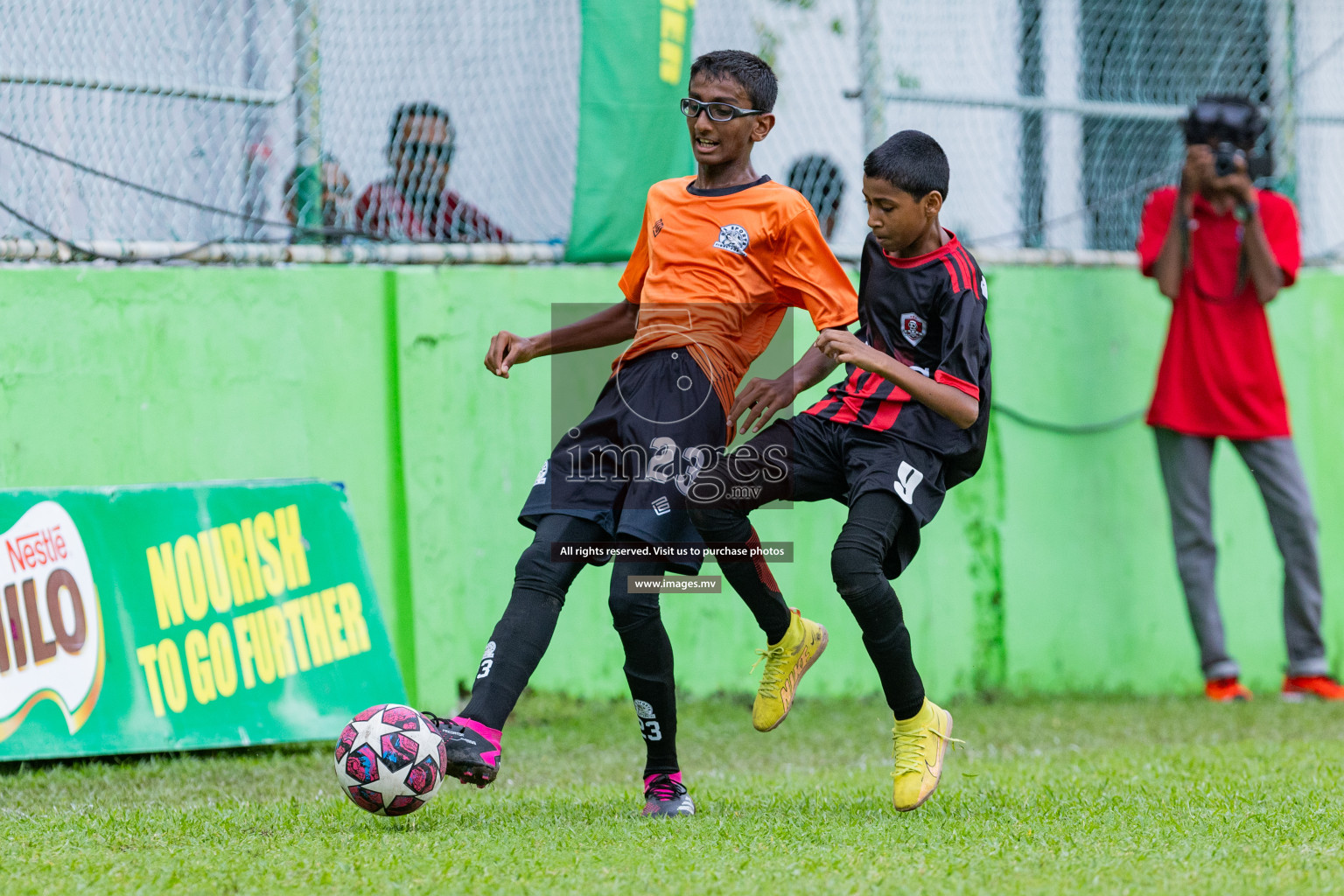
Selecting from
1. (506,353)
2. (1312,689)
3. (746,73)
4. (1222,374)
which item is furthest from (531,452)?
(1312,689)

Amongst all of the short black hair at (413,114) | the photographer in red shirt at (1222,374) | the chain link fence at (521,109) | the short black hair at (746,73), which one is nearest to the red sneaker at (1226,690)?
the photographer in red shirt at (1222,374)

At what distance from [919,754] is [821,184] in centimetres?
366

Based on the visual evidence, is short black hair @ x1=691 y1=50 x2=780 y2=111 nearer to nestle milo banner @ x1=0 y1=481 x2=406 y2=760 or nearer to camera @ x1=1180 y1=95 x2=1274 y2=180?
nestle milo banner @ x1=0 y1=481 x2=406 y2=760

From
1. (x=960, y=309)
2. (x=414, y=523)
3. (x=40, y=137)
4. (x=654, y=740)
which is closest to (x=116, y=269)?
(x=40, y=137)

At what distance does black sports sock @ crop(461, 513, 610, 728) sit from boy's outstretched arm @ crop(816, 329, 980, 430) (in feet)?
2.62

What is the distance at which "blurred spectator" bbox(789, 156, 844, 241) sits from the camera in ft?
23.0

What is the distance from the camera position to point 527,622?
3.97 metres

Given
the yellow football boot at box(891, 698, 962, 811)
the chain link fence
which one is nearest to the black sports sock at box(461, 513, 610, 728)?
the yellow football boot at box(891, 698, 962, 811)

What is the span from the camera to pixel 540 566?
4.01 meters

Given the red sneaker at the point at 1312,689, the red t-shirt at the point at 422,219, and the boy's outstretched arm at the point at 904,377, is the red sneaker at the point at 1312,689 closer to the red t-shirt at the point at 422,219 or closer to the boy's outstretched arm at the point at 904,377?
the boy's outstretched arm at the point at 904,377

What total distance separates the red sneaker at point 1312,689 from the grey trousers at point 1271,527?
29 mm

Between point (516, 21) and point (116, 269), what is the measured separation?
6.76ft

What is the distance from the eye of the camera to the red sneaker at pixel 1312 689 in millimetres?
7172

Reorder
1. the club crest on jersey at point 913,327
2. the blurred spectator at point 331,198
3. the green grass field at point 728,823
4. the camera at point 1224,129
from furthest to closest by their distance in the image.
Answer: the camera at point 1224,129 → the blurred spectator at point 331,198 → the club crest on jersey at point 913,327 → the green grass field at point 728,823
